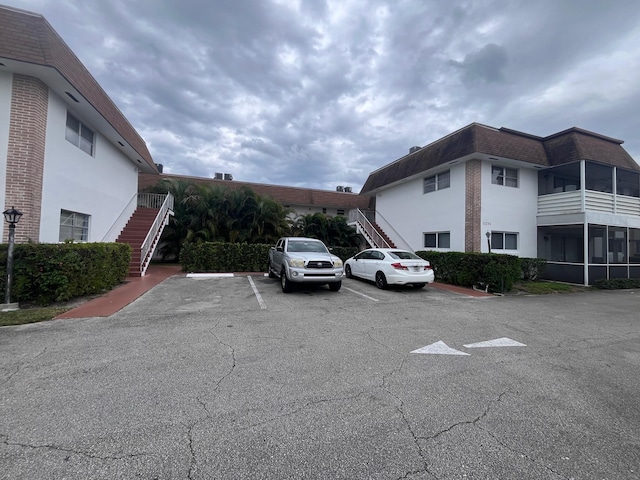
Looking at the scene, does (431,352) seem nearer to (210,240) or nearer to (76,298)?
(76,298)

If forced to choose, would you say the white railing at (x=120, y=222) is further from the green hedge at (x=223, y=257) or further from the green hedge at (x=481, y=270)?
the green hedge at (x=481, y=270)

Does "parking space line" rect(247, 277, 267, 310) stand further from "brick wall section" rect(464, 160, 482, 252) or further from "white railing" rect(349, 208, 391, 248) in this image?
"brick wall section" rect(464, 160, 482, 252)

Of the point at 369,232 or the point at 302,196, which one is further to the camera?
the point at 302,196

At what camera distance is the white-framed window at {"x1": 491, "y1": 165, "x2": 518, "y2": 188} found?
14.3m

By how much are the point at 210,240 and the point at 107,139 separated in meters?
6.42

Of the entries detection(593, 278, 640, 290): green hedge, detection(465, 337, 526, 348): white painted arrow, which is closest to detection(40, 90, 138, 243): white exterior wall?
detection(465, 337, 526, 348): white painted arrow

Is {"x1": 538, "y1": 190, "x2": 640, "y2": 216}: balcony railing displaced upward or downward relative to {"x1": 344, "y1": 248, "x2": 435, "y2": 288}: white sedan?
upward

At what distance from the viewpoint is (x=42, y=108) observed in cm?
834

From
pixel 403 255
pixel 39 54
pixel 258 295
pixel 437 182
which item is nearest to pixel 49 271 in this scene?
pixel 258 295

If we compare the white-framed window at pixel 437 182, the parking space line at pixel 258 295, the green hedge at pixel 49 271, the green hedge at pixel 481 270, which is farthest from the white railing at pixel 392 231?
the green hedge at pixel 49 271

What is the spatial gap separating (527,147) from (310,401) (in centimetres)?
1652

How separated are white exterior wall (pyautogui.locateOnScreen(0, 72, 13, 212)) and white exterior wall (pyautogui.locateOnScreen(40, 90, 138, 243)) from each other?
82 centimetres

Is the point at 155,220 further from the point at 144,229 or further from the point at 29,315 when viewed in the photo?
the point at 29,315

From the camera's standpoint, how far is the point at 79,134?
10.5 m
